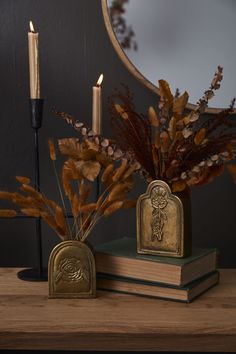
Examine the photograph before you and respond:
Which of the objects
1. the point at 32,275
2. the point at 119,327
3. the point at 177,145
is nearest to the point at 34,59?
the point at 177,145

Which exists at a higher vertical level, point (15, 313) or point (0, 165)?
point (0, 165)

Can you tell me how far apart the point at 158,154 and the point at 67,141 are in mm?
187

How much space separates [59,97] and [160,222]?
1.60 feet

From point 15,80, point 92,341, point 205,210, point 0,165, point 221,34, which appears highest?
point 221,34

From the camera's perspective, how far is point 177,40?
1.32 metres

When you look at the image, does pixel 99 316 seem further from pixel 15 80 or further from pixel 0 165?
pixel 15 80

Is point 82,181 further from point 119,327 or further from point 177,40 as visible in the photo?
point 177,40

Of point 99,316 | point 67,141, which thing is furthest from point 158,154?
point 99,316

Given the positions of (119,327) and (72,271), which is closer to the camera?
(119,327)

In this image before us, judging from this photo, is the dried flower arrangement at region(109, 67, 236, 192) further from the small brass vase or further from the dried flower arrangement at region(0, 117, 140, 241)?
the small brass vase

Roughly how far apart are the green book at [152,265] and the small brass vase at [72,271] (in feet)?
0.17

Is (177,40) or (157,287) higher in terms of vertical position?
(177,40)

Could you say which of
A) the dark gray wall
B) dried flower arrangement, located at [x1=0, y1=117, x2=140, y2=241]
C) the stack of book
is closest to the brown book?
the stack of book

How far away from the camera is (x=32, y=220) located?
142 centimetres
